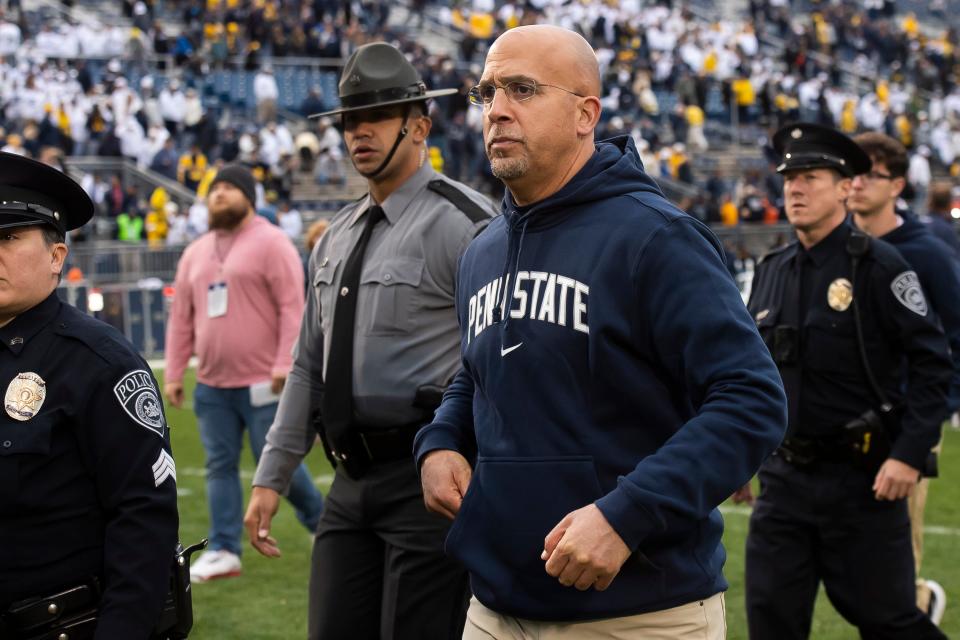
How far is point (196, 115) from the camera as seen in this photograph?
26844mm

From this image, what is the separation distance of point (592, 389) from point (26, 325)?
1.29 meters

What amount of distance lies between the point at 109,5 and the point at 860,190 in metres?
29.7

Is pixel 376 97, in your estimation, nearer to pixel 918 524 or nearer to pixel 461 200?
pixel 461 200

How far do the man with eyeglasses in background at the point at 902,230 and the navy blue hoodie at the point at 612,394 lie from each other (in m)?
2.67

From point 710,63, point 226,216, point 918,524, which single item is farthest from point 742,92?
point 918,524

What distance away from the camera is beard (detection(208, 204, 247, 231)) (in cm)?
723

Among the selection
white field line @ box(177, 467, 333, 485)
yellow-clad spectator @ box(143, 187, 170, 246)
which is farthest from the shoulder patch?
yellow-clad spectator @ box(143, 187, 170, 246)

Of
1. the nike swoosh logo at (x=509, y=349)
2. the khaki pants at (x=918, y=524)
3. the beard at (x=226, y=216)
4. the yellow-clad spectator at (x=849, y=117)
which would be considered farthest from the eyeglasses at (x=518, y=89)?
the yellow-clad spectator at (x=849, y=117)

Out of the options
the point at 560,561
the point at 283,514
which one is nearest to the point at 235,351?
the point at 283,514

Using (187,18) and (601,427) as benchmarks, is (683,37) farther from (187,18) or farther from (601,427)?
(601,427)

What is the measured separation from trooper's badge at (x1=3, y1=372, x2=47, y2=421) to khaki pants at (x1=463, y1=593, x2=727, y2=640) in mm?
1107

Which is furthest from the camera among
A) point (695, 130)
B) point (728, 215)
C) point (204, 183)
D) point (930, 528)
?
point (695, 130)

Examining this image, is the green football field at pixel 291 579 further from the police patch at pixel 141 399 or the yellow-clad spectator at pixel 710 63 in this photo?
the yellow-clad spectator at pixel 710 63

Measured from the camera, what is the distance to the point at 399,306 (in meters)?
4.14
